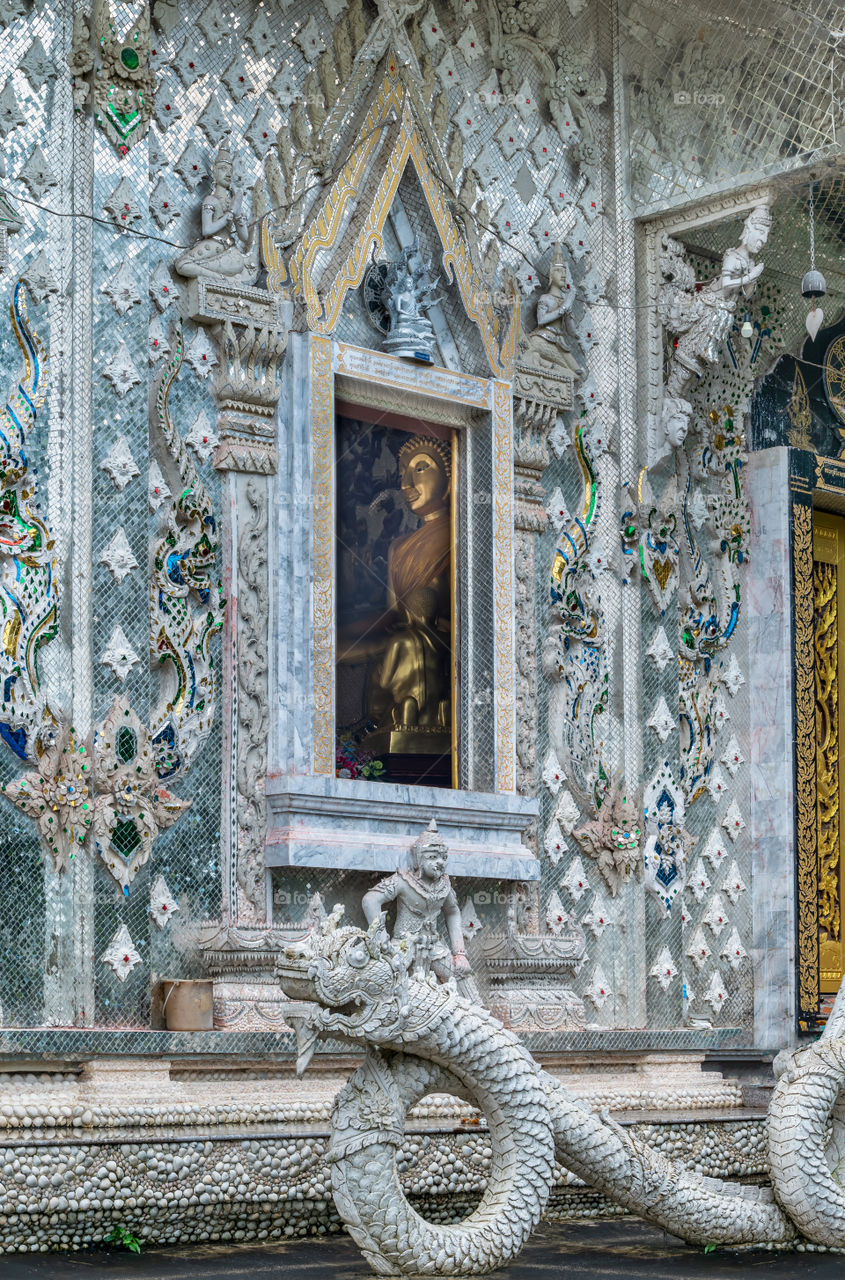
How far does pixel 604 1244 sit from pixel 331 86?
18.1 ft

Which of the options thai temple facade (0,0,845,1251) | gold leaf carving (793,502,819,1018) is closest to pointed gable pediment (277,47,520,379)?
thai temple facade (0,0,845,1251)

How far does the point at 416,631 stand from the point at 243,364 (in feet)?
5.32

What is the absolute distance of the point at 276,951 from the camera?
8.54 meters

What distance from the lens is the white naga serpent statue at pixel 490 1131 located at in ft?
21.2

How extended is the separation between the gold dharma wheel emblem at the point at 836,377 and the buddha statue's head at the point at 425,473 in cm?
336

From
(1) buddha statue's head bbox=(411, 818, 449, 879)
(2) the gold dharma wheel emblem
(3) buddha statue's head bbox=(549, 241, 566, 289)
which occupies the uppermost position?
(3) buddha statue's head bbox=(549, 241, 566, 289)

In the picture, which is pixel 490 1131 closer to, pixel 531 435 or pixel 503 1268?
pixel 503 1268

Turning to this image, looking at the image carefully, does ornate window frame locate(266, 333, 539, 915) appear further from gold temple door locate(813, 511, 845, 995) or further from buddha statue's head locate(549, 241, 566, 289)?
gold temple door locate(813, 511, 845, 995)

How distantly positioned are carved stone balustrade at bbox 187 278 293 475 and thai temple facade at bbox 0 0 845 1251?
0.02m

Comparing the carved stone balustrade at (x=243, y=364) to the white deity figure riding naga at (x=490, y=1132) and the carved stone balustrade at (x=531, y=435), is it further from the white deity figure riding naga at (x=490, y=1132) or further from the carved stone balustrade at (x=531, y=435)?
the white deity figure riding naga at (x=490, y=1132)

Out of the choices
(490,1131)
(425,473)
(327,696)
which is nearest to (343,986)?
(490,1131)

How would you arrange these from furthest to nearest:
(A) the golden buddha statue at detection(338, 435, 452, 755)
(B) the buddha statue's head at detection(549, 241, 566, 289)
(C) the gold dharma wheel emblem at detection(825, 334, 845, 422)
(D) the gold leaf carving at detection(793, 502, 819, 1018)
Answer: (C) the gold dharma wheel emblem at detection(825, 334, 845, 422) < (D) the gold leaf carving at detection(793, 502, 819, 1018) < (B) the buddha statue's head at detection(549, 241, 566, 289) < (A) the golden buddha statue at detection(338, 435, 452, 755)

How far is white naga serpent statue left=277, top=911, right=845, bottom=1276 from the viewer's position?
255 inches

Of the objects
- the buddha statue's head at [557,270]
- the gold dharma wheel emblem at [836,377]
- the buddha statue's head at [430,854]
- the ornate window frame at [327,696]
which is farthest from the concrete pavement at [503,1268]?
the gold dharma wheel emblem at [836,377]
